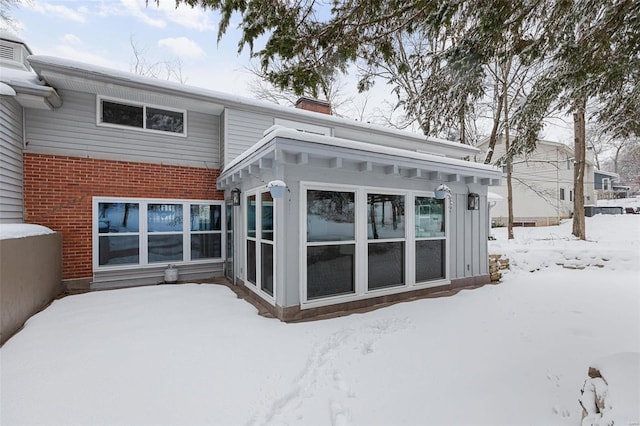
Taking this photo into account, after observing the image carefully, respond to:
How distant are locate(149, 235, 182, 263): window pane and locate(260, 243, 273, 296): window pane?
124 inches

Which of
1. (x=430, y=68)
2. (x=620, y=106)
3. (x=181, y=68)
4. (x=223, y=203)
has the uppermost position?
(x=181, y=68)

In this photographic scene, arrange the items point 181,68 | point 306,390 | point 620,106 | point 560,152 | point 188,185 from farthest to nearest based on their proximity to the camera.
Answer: point 560,152 → point 181,68 → point 188,185 → point 620,106 → point 306,390

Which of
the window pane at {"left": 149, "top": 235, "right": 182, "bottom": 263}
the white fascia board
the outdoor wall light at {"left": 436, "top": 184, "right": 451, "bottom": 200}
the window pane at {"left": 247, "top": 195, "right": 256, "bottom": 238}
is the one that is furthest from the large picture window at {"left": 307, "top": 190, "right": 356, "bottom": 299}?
the window pane at {"left": 149, "top": 235, "right": 182, "bottom": 263}

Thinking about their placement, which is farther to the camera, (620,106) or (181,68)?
(181,68)

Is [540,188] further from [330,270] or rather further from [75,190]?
[75,190]

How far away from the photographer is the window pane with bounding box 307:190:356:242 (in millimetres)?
4922

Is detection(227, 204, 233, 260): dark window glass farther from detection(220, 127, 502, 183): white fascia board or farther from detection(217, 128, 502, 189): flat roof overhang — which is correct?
detection(220, 127, 502, 183): white fascia board

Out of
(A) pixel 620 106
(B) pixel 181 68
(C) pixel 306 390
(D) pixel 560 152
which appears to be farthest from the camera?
(D) pixel 560 152

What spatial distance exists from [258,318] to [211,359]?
51.5 inches

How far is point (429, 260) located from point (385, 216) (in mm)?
1588

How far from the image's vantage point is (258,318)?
15.3ft

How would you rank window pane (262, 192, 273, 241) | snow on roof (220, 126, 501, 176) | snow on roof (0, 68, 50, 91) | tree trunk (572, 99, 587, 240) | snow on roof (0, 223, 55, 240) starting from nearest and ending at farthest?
1. snow on roof (0, 223, 55, 240)
2. snow on roof (220, 126, 501, 176)
3. window pane (262, 192, 273, 241)
4. snow on roof (0, 68, 50, 91)
5. tree trunk (572, 99, 587, 240)

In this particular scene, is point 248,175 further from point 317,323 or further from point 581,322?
point 581,322

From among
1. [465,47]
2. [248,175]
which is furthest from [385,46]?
[248,175]
